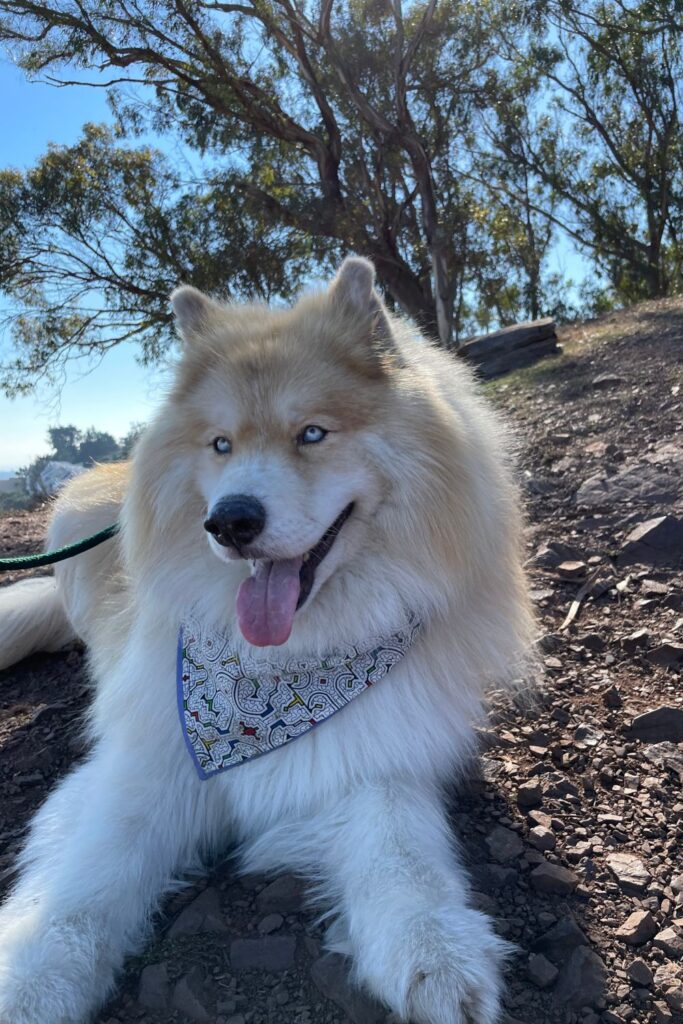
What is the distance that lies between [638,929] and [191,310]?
8.66 feet

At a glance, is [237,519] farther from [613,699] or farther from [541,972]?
[613,699]

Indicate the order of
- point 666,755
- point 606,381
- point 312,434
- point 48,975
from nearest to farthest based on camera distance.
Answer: point 48,975 → point 312,434 → point 666,755 → point 606,381

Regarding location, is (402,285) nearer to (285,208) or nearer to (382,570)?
(285,208)

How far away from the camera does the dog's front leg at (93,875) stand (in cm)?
198

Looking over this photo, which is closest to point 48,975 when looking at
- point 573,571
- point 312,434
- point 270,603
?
point 270,603

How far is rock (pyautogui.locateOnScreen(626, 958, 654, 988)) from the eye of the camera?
1.99m

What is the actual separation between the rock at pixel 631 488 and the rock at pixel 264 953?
348cm

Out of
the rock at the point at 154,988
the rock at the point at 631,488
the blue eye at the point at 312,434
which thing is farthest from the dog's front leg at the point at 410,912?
the rock at the point at 631,488

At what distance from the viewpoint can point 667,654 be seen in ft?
11.3

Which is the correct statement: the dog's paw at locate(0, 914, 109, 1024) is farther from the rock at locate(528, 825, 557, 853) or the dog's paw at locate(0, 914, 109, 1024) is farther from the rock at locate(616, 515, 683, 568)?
the rock at locate(616, 515, 683, 568)

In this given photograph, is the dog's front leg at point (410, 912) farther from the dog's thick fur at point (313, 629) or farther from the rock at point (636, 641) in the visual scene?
the rock at point (636, 641)

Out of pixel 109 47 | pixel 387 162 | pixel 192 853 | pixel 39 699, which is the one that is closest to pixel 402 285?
pixel 387 162

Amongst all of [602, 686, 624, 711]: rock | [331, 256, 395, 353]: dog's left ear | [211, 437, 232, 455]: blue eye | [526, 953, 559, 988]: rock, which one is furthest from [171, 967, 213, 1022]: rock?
[331, 256, 395, 353]: dog's left ear

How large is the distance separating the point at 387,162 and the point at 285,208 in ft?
8.03
